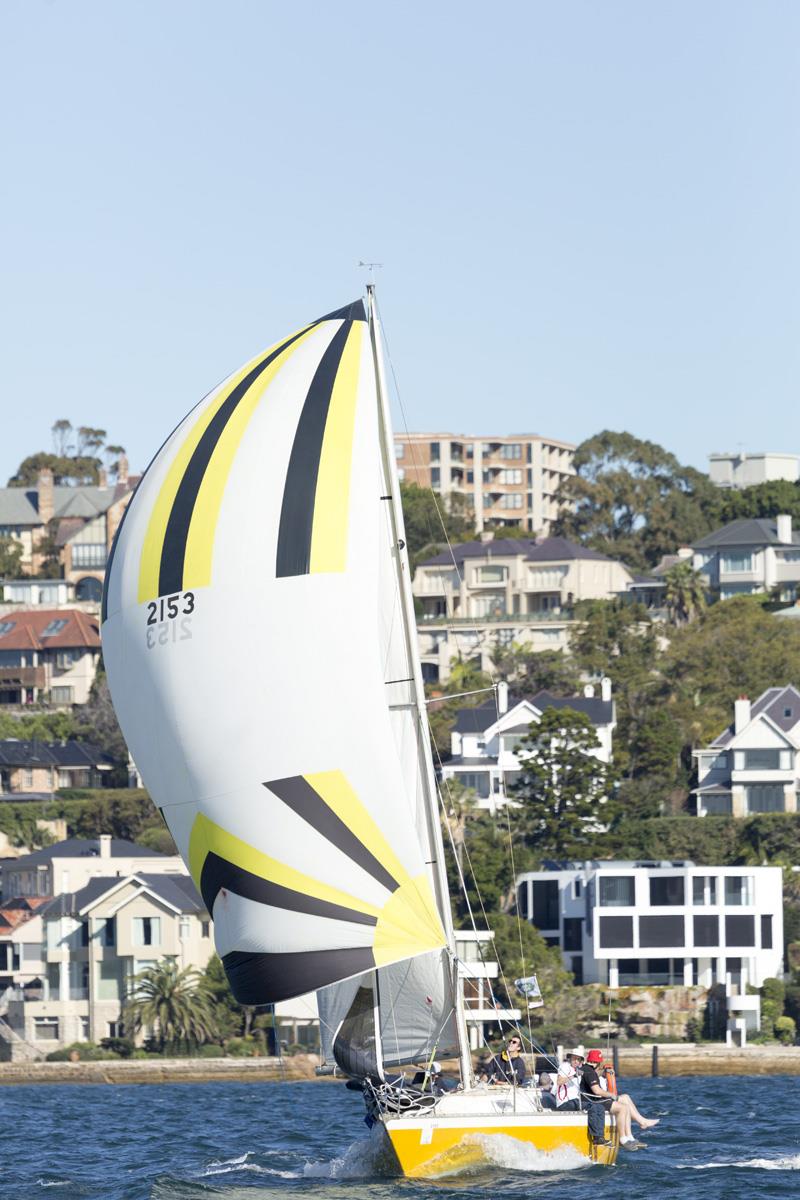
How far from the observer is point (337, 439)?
87.2 ft

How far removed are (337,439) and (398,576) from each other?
180 centimetres

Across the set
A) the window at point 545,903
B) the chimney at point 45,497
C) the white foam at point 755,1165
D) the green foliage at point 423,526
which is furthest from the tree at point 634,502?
the white foam at point 755,1165

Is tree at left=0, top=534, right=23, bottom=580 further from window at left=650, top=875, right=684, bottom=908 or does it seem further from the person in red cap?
the person in red cap

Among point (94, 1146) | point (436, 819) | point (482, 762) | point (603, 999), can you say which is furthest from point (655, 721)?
point (436, 819)

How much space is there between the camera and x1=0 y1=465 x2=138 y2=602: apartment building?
11919 centimetres

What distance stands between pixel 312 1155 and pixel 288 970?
310 inches

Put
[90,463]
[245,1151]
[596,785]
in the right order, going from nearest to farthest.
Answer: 1. [245,1151]
2. [596,785]
3. [90,463]

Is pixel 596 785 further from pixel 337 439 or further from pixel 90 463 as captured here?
pixel 90 463

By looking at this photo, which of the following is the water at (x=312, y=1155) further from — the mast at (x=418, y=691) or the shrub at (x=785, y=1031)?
the shrub at (x=785, y=1031)

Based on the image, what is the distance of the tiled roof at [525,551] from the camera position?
11100 centimetres

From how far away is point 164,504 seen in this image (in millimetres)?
26906

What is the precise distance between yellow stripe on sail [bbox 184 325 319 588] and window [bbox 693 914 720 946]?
41829 mm

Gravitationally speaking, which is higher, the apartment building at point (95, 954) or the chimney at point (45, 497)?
the chimney at point (45, 497)

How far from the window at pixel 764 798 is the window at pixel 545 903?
12.1m
